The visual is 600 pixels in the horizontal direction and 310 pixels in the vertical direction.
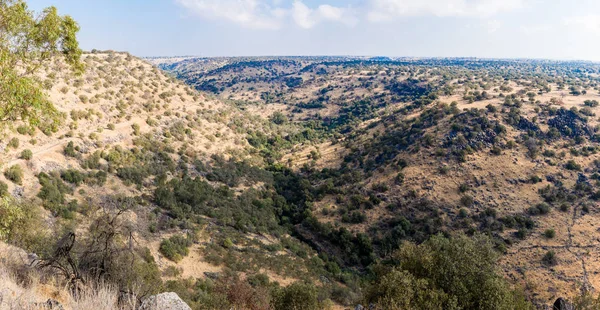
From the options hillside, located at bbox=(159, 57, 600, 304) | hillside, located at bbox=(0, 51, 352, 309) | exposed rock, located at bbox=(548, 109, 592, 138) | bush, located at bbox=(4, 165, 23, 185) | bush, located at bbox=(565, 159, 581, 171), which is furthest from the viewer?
exposed rock, located at bbox=(548, 109, 592, 138)

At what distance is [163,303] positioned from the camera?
729 cm

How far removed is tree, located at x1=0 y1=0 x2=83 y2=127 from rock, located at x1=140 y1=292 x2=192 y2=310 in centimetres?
595

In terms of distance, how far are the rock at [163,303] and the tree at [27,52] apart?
234 inches

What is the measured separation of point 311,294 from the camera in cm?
1611

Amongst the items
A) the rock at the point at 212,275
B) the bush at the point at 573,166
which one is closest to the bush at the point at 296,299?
the rock at the point at 212,275

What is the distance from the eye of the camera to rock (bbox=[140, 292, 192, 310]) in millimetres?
6688

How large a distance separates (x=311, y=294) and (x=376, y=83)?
10836 centimetres

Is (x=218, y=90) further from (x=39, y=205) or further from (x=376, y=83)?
(x=39, y=205)

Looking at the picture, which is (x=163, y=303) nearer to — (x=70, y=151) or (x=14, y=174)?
(x=14, y=174)

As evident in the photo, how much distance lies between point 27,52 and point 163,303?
879cm

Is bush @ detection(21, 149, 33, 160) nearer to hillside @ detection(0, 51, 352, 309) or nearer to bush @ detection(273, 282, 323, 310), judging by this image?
hillside @ detection(0, 51, 352, 309)

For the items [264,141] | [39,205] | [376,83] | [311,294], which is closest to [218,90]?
[376,83]

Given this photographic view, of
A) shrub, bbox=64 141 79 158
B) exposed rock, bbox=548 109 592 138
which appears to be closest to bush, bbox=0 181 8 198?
shrub, bbox=64 141 79 158

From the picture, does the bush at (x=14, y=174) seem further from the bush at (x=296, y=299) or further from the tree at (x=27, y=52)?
the bush at (x=296, y=299)
